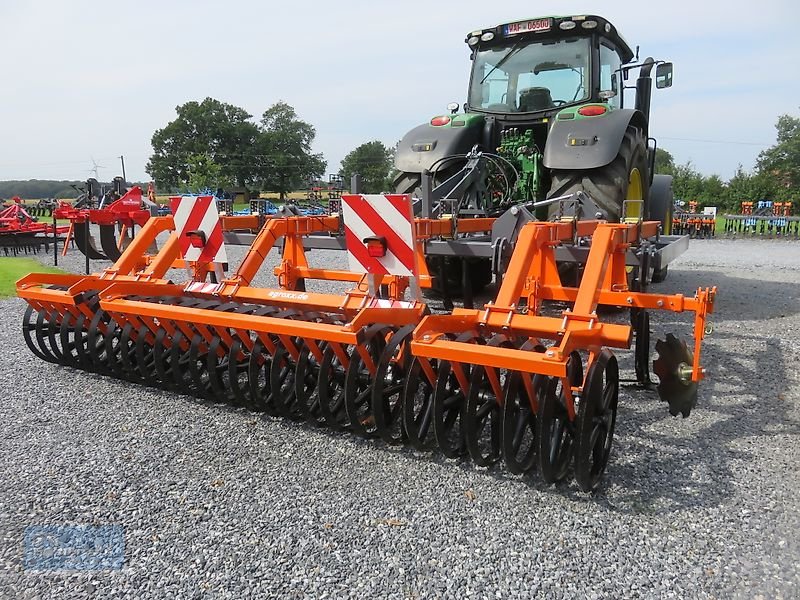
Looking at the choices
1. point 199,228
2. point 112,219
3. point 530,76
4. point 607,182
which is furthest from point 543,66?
point 112,219

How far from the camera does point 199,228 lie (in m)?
3.85

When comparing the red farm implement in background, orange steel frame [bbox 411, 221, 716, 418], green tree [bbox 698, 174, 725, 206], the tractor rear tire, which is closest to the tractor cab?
the tractor rear tire

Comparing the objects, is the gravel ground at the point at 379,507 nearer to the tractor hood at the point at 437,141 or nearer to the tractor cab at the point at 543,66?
the tractor hood at the point at 437,141

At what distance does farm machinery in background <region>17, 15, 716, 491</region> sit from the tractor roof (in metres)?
0.02

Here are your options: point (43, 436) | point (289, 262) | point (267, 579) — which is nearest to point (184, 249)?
point (289, 262)

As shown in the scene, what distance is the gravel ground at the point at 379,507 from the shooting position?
6.57 feet

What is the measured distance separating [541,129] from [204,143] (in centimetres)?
6241

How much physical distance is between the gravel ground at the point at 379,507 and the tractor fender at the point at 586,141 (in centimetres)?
192

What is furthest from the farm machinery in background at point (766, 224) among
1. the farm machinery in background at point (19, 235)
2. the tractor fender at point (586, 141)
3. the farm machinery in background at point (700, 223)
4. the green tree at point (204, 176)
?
the green tree at point (204, 176)

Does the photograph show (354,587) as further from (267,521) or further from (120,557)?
(120,557)

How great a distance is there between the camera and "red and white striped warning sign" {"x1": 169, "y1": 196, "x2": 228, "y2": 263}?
12.5ft

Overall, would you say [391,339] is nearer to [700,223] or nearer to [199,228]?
[199,228]

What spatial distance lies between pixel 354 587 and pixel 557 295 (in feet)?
6.92

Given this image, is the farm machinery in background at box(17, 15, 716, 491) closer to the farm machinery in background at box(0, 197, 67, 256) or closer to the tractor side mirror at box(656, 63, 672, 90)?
the tractor side mirror at box(656, 63, 672, 90)
